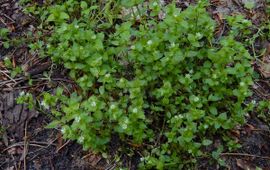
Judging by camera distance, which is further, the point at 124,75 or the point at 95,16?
the point at 95,16

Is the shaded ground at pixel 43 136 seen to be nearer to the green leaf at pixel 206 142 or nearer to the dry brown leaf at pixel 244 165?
the dry brown leaf at pixel 244 165

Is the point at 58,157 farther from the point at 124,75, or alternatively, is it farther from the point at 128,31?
the point at 128,31

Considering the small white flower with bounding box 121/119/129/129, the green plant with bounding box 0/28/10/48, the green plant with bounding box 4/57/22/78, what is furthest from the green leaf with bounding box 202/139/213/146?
the green plant with bounding box 0/28/10/48

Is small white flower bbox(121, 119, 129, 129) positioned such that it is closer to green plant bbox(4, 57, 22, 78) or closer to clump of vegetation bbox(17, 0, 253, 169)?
clump of vegetation bbox(17, 0, 253, 169)

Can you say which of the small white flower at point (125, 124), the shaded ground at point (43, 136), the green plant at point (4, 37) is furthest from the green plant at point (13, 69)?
the small white flower at point (125, 124)

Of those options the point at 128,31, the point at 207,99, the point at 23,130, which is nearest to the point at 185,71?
the point at 207,99

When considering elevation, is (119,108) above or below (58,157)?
above
